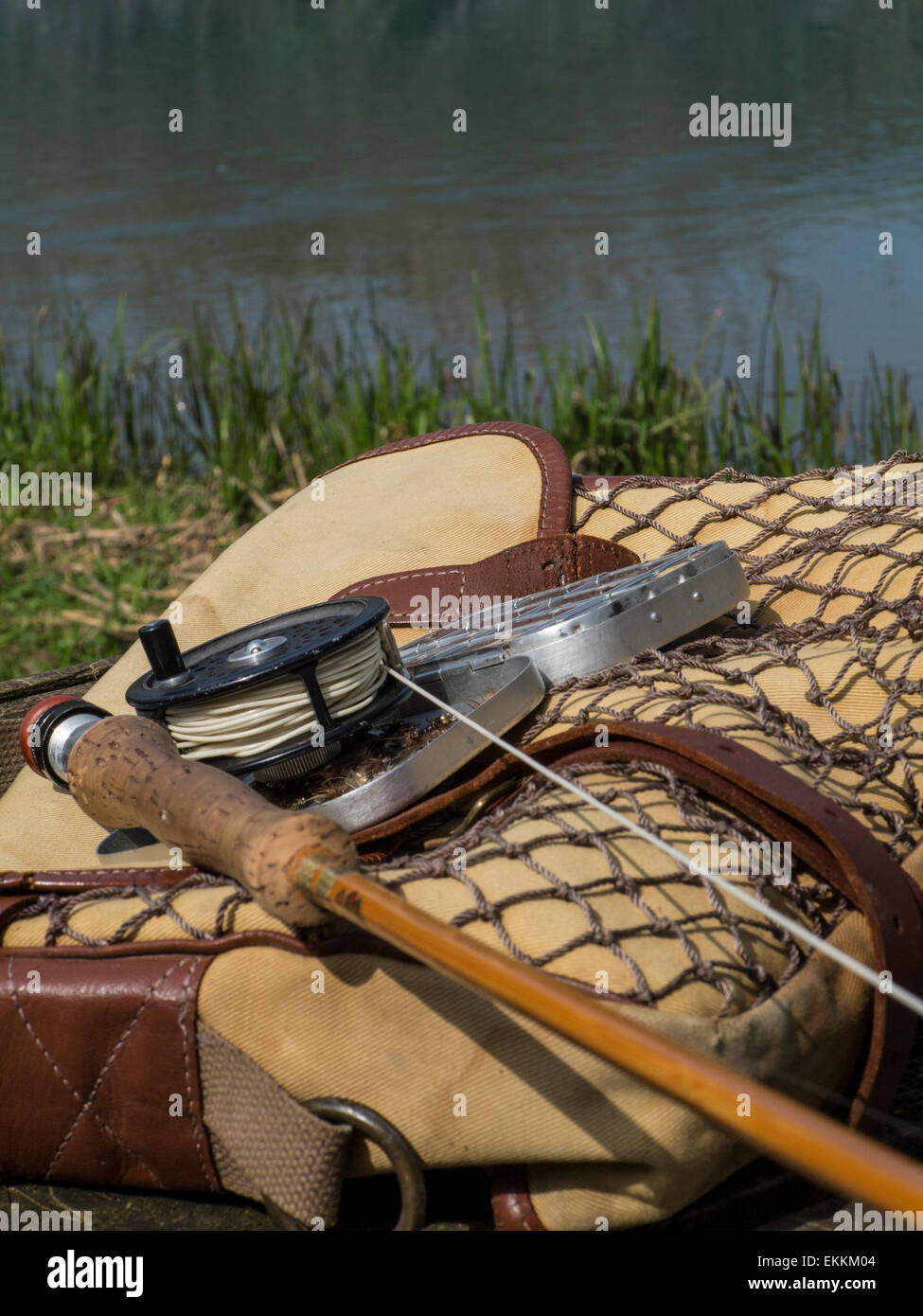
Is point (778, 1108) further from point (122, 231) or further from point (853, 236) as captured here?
point (122, 231)

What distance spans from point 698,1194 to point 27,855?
4.01 ft

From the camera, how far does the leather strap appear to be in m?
1.54

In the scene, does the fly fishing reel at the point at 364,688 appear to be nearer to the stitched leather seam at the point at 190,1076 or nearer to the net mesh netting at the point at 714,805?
the net mesh netting at the point at 714,805

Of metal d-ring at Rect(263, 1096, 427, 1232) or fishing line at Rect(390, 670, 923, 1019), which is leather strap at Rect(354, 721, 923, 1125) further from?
metal d-ring at Rect(263, 1096, 427, 1232)

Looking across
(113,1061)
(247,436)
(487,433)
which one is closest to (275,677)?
(113,1061)

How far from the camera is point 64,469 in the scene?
5312 millimetres

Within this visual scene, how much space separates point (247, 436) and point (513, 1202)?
13.2 feet

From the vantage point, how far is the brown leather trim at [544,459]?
8.68 feet

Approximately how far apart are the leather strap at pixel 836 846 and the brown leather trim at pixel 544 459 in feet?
3.11

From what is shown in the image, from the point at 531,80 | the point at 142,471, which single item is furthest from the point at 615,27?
the point at 142,471

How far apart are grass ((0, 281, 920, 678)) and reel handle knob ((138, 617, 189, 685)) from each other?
2234 millimetres

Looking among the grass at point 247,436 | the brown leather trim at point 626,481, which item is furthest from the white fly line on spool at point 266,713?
the grass at point 247,436

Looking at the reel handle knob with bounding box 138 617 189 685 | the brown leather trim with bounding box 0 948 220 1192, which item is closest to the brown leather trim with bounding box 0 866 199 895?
the brown leather trim with bounding box 0 948 220 1192

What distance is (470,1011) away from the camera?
1.49 meters
